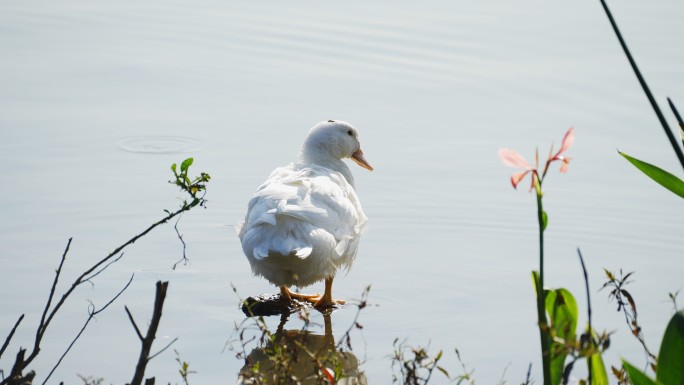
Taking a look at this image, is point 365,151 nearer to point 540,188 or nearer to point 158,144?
point 158,144

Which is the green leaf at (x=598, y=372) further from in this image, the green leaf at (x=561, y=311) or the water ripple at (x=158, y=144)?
the water ripple at (x=158, y=144)

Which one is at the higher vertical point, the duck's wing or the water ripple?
the water ripple

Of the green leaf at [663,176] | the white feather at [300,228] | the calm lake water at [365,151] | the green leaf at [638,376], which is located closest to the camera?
the green leaf at [638,376]

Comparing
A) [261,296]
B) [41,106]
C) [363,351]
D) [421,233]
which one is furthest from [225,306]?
[41,106]

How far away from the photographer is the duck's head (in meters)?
7.42

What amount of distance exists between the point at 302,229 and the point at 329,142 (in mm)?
1772

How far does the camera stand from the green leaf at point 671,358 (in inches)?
125

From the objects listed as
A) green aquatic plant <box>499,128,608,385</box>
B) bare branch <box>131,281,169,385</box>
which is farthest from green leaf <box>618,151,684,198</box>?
bare branch <box>131,281,169,385</box>

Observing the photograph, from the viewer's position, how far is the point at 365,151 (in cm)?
877

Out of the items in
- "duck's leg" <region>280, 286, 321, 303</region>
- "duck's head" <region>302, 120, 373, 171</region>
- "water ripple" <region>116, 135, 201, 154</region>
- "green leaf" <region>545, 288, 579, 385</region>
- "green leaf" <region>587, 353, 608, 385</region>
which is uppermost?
"duck's head" <region>302, 120, 373, 171</region>

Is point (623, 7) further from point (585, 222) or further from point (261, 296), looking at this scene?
point (261, 296)

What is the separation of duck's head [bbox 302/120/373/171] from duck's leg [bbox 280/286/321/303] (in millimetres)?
1107

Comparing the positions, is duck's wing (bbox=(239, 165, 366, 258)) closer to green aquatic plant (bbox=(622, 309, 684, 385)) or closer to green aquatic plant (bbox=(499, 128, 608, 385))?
green aquatic plant (bbox=(499, 128, 608, 385))

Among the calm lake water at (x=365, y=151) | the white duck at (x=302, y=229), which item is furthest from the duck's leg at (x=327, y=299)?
the calm lake water at (x=365, y=151)
